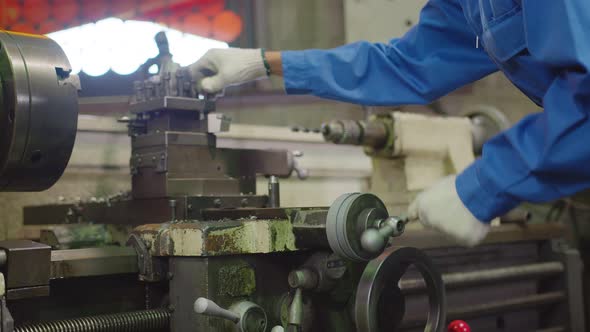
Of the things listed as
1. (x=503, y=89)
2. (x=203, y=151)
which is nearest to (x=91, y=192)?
(x=203, y=151)

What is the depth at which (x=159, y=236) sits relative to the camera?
96cm

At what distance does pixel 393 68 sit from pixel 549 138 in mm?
600

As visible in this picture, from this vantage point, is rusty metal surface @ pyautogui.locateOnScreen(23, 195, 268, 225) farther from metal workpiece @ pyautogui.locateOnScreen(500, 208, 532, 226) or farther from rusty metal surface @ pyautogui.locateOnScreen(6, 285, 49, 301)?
metal workpiece @ pyautogui.locateOnScreen(500, 208, 532, 226)

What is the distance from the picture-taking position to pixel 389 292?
38.3 inches

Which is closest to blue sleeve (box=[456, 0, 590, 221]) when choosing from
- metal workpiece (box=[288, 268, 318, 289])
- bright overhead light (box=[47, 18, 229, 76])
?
metal workpiece (box=[288, 268, 318, 289])

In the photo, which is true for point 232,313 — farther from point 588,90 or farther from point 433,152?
point 433,152

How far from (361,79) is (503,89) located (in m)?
1.46

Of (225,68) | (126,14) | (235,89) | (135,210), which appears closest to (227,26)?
(235,89)

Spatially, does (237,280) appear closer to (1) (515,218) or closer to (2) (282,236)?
(2) (282,236)

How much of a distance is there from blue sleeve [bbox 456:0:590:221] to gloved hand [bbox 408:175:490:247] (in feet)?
0.05

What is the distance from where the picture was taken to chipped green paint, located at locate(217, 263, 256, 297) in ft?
2.95

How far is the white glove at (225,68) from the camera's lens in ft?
4.42

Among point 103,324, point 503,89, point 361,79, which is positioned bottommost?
point 103,324

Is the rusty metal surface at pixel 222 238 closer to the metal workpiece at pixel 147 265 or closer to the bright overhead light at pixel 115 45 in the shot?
the metal workpiece at pixel 147 265
